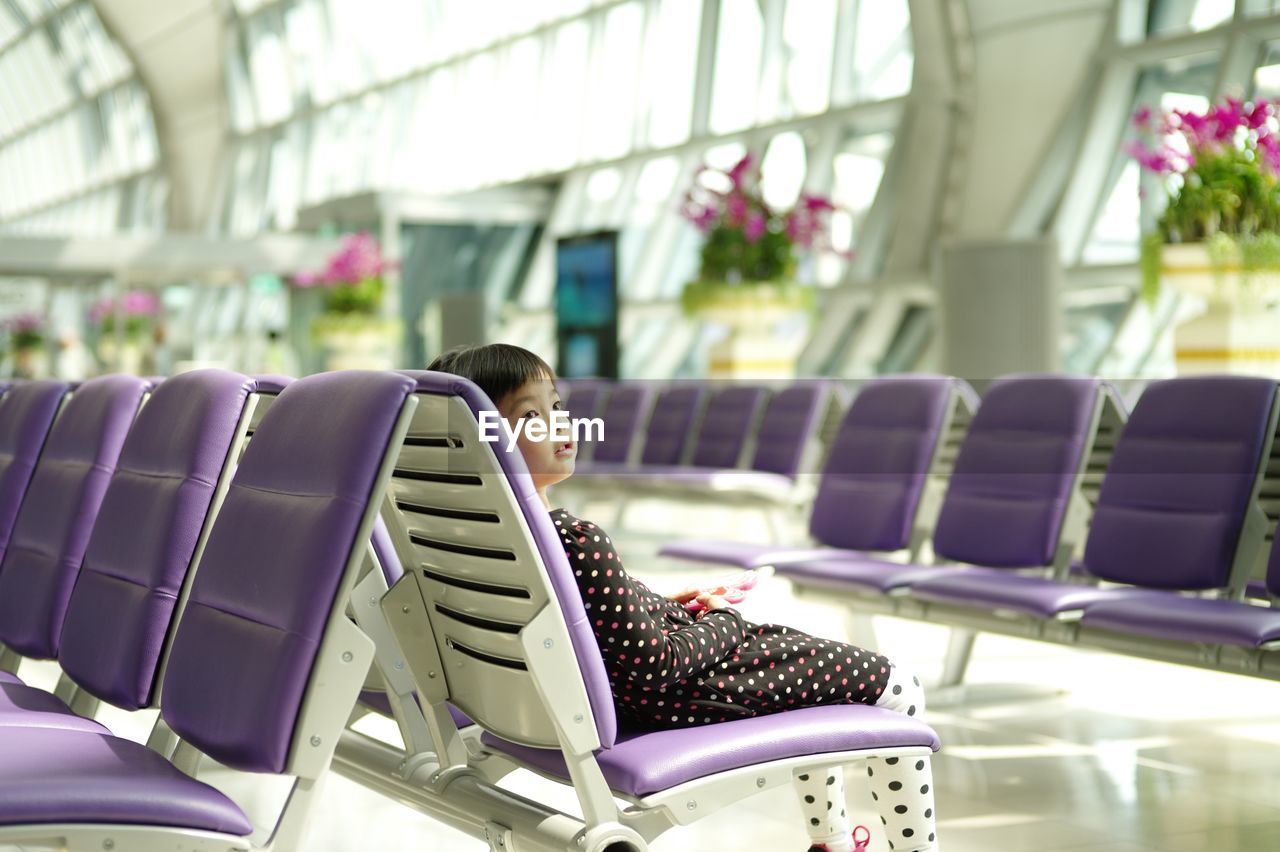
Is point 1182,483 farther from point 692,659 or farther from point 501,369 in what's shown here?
point 501,369

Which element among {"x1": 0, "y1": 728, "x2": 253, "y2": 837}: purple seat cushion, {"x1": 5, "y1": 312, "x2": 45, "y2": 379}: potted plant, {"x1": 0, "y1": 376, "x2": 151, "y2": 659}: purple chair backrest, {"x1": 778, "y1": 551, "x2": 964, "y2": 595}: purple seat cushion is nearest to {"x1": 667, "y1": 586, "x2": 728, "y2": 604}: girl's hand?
{"x1": 0, "y1": 728, "x2": 253, "y2": 837}: purple seat cushion

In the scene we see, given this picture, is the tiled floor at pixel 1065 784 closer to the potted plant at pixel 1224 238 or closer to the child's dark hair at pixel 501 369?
the child's dark hair at pixel 501 369

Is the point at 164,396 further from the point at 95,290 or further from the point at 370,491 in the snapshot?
the point at 95,290

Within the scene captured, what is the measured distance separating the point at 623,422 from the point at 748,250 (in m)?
1.19

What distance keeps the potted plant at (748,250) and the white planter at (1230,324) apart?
323 cm

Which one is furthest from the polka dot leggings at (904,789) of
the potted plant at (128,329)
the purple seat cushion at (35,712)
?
the potted plant at (128,329)

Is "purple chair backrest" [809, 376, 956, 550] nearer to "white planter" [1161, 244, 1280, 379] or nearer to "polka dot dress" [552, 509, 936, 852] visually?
"white planter" [1161, 244, 1280, 379]

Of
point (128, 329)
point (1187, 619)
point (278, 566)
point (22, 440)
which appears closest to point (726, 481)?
point (1187, 619)

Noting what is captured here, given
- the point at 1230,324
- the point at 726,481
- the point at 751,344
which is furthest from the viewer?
the point at 751,344

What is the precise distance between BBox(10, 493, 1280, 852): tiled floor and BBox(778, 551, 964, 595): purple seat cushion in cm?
43

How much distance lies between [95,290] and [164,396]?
16782mm

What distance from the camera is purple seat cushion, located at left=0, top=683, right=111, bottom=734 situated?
2.09 m

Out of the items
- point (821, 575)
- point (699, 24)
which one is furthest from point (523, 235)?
point (821, 575)

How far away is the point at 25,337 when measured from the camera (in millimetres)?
16219
